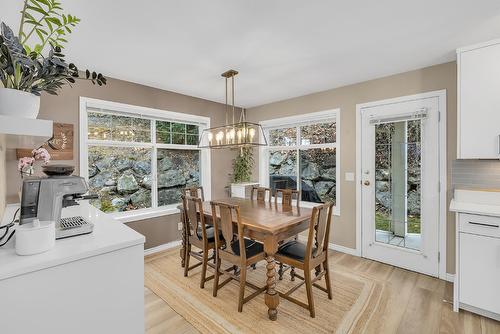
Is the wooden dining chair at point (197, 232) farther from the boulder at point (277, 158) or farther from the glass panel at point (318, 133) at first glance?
the glass panel at point (318, 133)

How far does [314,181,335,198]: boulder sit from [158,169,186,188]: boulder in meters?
2.23

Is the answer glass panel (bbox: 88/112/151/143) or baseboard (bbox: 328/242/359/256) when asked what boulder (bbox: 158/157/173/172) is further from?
baseboard (bbox: 328/242/359/256)

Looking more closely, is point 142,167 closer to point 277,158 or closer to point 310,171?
point 277,158

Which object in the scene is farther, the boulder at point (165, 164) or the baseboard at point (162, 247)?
the boulder at point (165, 164)

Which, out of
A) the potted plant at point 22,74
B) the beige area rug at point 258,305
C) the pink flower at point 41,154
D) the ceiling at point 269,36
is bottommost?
the beige area rug at point 258,305

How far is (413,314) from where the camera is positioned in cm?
217

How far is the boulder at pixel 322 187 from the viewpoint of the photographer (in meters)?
3.87

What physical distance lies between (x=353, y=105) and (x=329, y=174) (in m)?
1.09

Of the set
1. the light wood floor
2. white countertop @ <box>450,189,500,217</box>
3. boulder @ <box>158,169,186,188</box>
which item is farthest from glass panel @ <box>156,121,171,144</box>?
white countertop @ <box>450,189,500,217</box>

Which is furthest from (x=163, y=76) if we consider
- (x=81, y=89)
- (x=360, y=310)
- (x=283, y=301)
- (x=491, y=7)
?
(x=360, y=310)

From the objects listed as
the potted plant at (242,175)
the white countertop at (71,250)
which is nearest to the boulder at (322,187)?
the potted plant at (242,175)

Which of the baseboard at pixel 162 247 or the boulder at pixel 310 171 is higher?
the boulder at pixel 310 171

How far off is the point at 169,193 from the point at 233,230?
189cm

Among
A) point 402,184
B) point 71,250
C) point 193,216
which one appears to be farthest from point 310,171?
point 71,250
